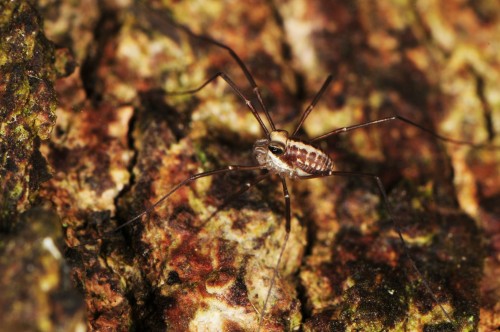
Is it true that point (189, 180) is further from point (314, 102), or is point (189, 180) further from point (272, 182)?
point (314, 102)

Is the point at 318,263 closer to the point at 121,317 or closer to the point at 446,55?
the point at 121,317

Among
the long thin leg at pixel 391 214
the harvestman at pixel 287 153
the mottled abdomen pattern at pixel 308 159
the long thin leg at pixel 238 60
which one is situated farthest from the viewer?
the long thin leg at pixel 238 60

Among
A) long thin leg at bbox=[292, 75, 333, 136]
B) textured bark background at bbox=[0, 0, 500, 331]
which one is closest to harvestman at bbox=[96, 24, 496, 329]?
long thin leg at bbox=[292, 75, 333, 136]

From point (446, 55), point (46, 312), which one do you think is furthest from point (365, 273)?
point (446, 55)

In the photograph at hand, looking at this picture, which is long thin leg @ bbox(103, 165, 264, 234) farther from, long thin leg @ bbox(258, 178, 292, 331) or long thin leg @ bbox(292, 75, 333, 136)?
long thin leg @ bbox(292, 75, 333, 136)

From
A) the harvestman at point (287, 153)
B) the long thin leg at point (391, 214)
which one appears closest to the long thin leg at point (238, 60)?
the harvestman at point (287, 153)

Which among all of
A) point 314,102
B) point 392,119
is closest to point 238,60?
point 314,102

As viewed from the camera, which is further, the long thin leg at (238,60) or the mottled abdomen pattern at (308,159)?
the long thin leg at (238,60)

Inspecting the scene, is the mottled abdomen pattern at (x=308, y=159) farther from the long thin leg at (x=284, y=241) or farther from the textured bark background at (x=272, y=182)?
the long thin leg at (x=284, y=241)
